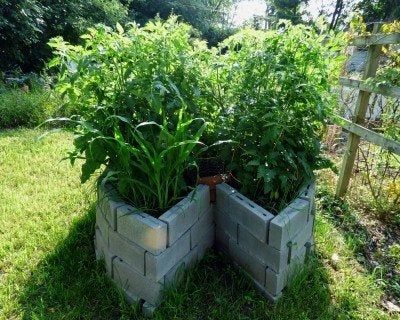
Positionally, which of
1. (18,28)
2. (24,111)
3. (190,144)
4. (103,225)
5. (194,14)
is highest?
(194,14)

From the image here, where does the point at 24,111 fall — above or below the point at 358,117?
below

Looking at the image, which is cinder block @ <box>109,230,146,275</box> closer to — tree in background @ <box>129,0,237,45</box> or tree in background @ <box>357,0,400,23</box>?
tree in background @ <box>129,0,237,45</box>

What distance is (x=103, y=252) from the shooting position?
2.11m

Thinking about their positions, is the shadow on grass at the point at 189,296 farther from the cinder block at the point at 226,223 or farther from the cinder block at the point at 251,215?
the cinder block at the point at 251,215

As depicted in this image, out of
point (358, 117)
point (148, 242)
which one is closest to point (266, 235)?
point (148, 242)

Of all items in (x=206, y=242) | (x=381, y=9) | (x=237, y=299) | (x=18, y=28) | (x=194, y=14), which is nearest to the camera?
(x=237, y=299)

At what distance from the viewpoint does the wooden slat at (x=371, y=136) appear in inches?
101

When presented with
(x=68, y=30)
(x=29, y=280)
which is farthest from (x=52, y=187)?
(x=68, y=30)

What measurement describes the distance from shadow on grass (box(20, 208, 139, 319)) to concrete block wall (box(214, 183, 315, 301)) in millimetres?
698

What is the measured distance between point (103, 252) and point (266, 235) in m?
0.97

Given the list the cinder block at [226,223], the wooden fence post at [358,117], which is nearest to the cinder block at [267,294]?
the cinder block at [226,223]

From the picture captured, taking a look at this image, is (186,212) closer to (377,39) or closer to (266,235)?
(266,235)

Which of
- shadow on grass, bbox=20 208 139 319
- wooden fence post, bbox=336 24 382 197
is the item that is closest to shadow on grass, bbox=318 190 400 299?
wooden fence post, bbox=336 24 382 197

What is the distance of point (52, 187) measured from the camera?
3.13m
